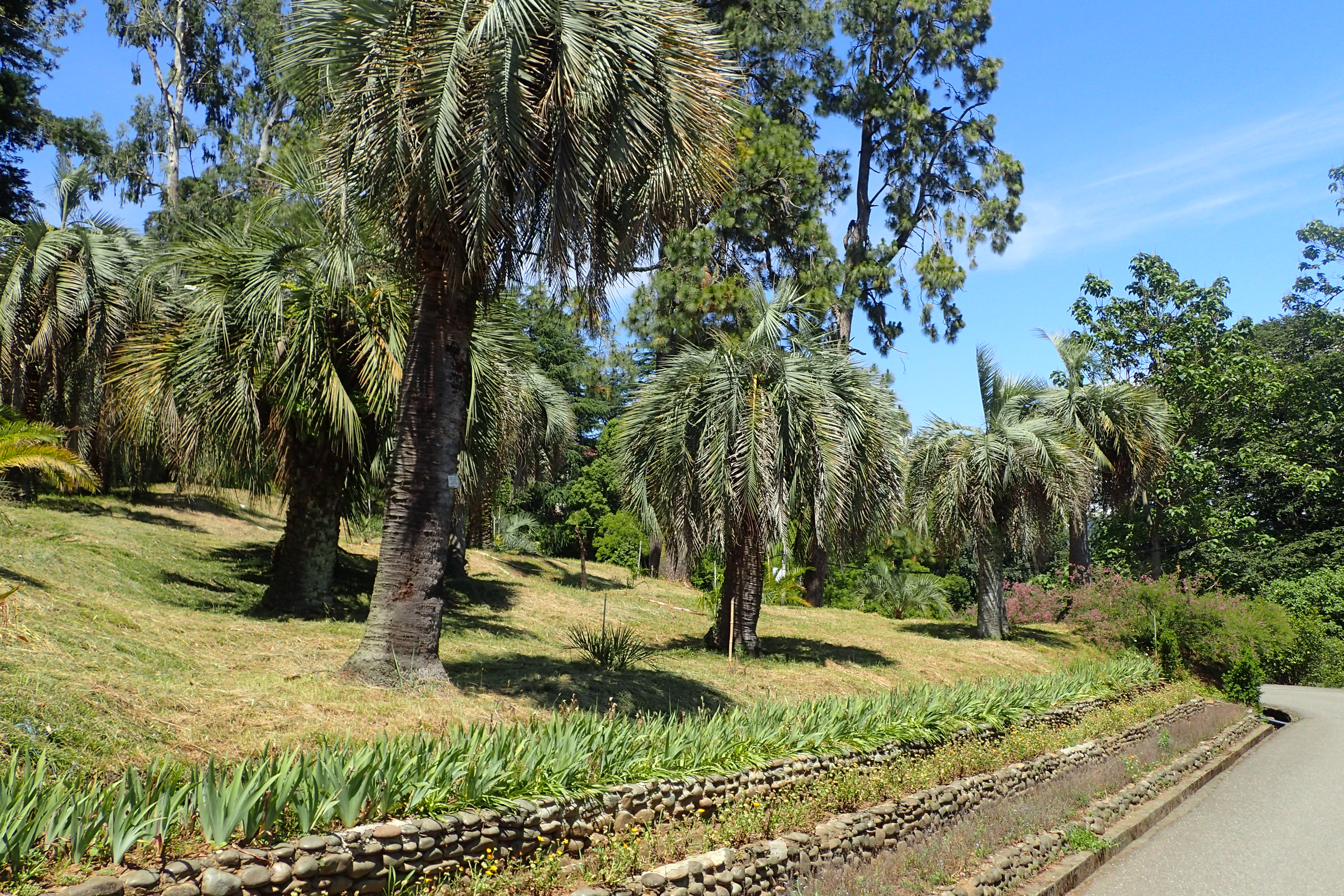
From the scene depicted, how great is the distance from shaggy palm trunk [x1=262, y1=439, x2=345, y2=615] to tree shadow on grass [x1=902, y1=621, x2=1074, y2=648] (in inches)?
490

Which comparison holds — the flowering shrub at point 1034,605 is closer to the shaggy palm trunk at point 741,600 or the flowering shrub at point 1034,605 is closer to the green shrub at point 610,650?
the shaggy palm trunk at point 741,600

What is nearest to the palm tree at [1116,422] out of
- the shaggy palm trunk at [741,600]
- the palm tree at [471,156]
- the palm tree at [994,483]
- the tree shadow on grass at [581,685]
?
the palm tree at [994,483]

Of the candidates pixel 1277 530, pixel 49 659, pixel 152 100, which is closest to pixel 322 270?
pixel 49 659

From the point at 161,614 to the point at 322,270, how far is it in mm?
4078

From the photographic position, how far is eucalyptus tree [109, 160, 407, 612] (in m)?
10.3

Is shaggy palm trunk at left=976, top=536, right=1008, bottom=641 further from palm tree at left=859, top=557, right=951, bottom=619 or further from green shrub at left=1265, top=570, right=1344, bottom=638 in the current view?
green shrub at left=1265, top=570, right=1344, bottom=638

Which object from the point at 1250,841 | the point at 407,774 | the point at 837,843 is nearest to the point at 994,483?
→ the point at 1250,841

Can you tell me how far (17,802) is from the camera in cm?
367

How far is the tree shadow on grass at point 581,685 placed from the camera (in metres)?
8.74

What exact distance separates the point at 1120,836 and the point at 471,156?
8.39 metres

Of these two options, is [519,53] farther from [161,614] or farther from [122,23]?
[122,23]

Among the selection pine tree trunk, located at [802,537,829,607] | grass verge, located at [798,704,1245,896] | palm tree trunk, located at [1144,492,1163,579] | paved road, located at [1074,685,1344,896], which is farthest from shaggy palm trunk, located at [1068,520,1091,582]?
grass verge, located at [798,704,1245,896]

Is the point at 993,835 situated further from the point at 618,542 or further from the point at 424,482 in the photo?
the point at 618,542

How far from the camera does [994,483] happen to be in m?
18.0
